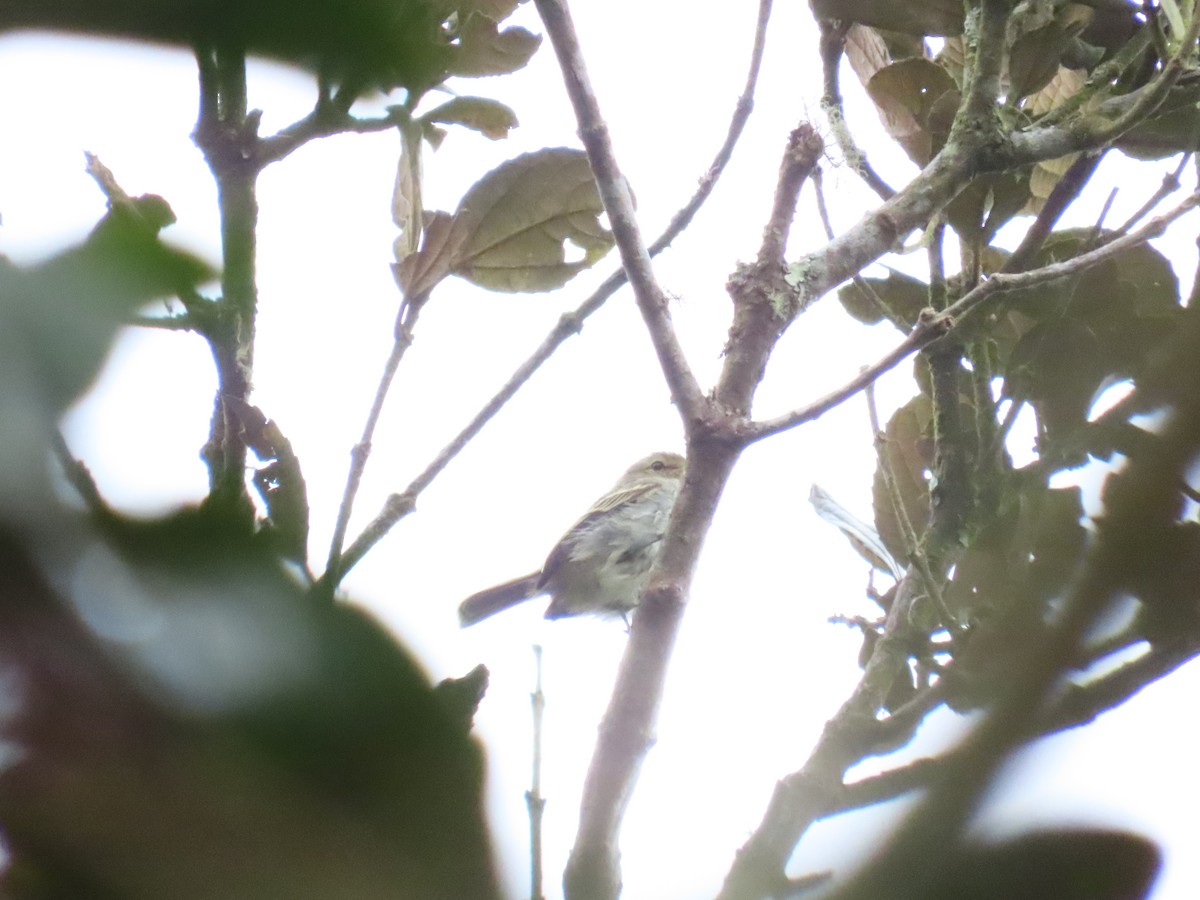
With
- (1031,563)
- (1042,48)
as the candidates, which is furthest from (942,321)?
(1031,563)

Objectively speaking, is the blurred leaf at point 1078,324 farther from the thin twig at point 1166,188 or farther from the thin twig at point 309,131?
the thin twig at point 309,131

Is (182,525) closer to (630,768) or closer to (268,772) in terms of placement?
(268,772)

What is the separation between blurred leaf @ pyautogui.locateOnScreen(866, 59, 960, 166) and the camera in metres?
1.86

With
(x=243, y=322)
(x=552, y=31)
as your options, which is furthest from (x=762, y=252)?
(x=243, y=322)

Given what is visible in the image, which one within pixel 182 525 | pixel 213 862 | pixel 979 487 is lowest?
pixel 213 862

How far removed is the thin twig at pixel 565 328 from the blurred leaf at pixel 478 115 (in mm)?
227

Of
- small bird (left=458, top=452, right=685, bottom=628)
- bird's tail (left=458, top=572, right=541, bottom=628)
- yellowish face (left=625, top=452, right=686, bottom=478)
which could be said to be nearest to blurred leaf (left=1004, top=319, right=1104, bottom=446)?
small bird (left=458, top=452, right=685, bottom=628)

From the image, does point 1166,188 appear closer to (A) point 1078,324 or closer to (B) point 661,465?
(A) point 1078,324

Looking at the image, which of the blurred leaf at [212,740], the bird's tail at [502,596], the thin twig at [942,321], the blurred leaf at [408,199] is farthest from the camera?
the bird's tail at [502,596]

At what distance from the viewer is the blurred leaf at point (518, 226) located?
1.48m

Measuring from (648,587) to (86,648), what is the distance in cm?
79

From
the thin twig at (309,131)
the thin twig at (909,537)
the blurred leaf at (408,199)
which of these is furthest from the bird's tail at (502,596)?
the thin twig at (309,131)

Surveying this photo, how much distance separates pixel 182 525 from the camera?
40cm

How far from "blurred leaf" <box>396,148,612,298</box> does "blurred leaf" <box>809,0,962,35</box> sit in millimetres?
535
